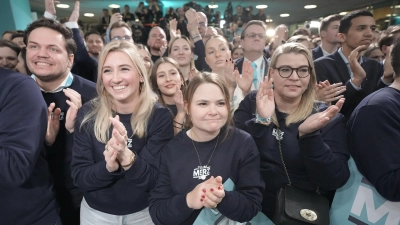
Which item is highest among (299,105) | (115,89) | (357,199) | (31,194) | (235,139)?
(115,89)

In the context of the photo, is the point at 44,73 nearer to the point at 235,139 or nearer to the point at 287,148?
the point at 235,139

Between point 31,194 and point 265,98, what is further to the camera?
point 265,98

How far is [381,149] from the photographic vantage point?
1296mm

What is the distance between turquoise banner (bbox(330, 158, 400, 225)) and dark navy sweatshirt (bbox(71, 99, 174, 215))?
3.07 feet

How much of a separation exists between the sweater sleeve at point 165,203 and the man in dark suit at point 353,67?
1.59m

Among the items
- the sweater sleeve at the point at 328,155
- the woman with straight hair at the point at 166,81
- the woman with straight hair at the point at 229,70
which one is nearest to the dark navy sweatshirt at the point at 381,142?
the sweater sleeve at the point at 328,155

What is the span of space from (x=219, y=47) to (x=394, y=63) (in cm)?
172

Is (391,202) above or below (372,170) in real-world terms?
below

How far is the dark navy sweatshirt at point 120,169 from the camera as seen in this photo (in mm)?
1371

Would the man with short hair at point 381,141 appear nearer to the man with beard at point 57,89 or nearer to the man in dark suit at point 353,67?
the man in dark suit at point 353,67

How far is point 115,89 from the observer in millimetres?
1507

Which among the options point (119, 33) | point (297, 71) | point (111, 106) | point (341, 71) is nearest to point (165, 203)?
point (111, 106)

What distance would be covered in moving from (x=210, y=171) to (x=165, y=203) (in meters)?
0.25

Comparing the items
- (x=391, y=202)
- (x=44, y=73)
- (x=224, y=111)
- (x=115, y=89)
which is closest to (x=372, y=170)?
(x=391, y=202)
